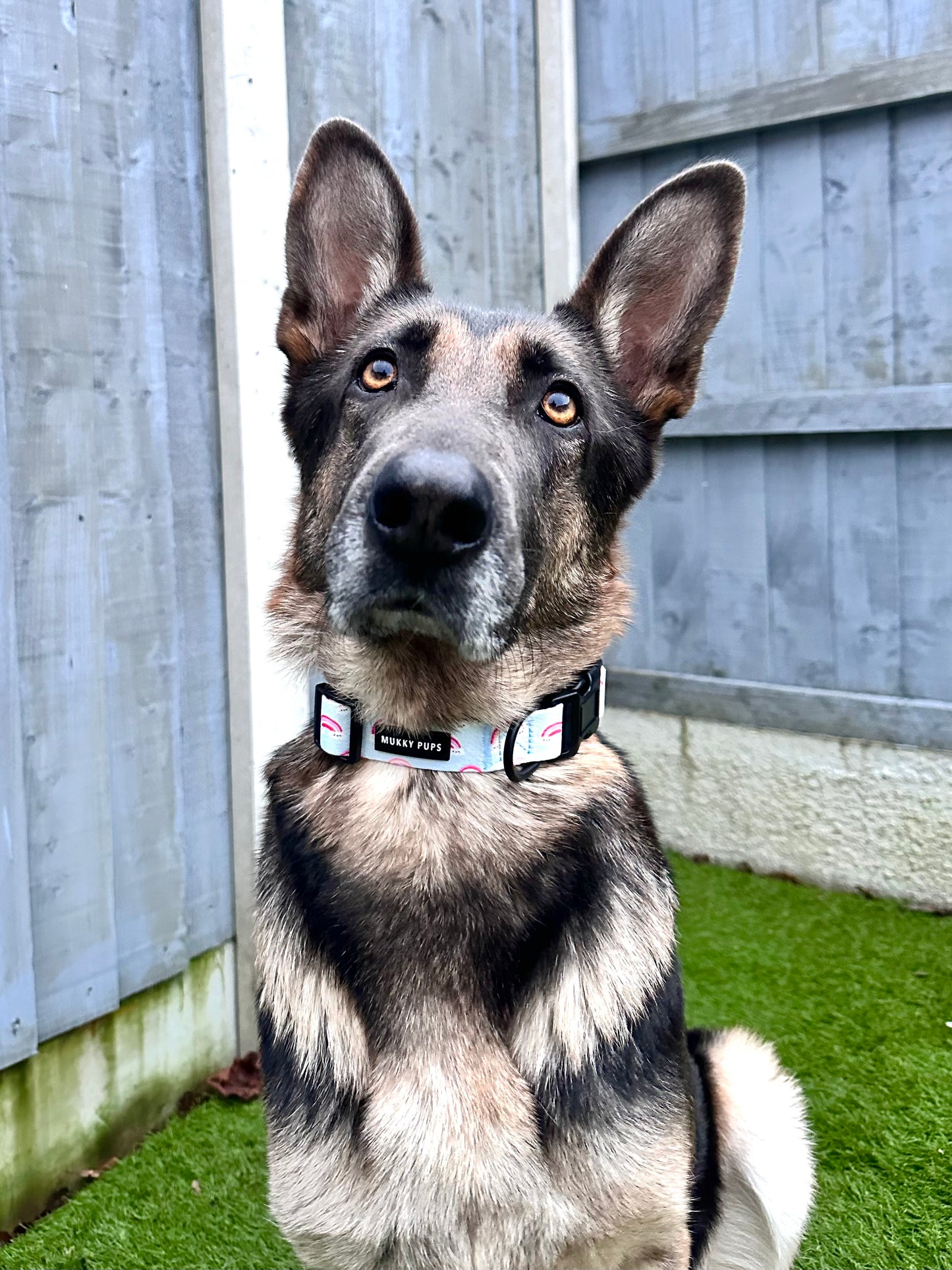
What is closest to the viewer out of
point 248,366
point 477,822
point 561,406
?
point 477,822

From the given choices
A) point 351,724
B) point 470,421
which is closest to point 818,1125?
point 351,724

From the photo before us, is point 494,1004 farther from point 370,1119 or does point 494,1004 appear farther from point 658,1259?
point 658,1259

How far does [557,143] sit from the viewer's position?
415cm

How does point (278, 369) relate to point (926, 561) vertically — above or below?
above

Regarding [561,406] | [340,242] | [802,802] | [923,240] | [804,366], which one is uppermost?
[923,240]

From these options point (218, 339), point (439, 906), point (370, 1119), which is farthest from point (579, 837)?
point (218, 339)

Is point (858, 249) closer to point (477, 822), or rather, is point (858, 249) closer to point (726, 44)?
point (726, 44)

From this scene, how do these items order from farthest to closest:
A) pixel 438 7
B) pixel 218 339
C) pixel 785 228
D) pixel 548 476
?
pixel 785 228
pixel 438 7
pixel 218 339
pixel 548 476

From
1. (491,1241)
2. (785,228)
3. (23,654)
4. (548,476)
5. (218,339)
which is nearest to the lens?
(491,1241)

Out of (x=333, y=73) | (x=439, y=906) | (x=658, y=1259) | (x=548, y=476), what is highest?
(x=333, y=73)

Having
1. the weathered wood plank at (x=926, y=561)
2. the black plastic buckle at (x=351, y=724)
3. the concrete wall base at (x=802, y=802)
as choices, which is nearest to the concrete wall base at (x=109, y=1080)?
the black plastic buckle at (x=351, y=724)

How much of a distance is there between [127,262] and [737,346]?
2.38 meters

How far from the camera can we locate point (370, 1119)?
151 centimetres

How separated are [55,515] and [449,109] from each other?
2.14 meters
